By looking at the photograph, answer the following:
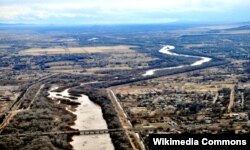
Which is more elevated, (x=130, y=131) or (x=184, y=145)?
(x=184, y=145)

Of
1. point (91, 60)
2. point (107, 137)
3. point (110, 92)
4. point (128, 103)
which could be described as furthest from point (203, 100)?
point (91, 60)

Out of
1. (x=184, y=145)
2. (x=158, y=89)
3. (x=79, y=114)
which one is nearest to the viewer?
(x=184, y=145)

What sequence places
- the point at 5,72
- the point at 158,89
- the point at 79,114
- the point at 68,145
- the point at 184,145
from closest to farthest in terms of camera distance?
the point at 184,145 → the point at 68,145 → the point at 79,114 → the point at 158,89 → the point at 5,72

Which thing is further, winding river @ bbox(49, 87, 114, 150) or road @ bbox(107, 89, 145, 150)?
winding river @ bbox(49, 87, 114, 150)

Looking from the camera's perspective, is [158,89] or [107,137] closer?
[107,137]

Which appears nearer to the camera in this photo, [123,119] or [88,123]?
[88,123]

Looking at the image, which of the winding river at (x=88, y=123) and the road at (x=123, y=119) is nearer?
the road at (x=123, y=119)

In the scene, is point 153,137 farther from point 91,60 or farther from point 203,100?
point 91,60
